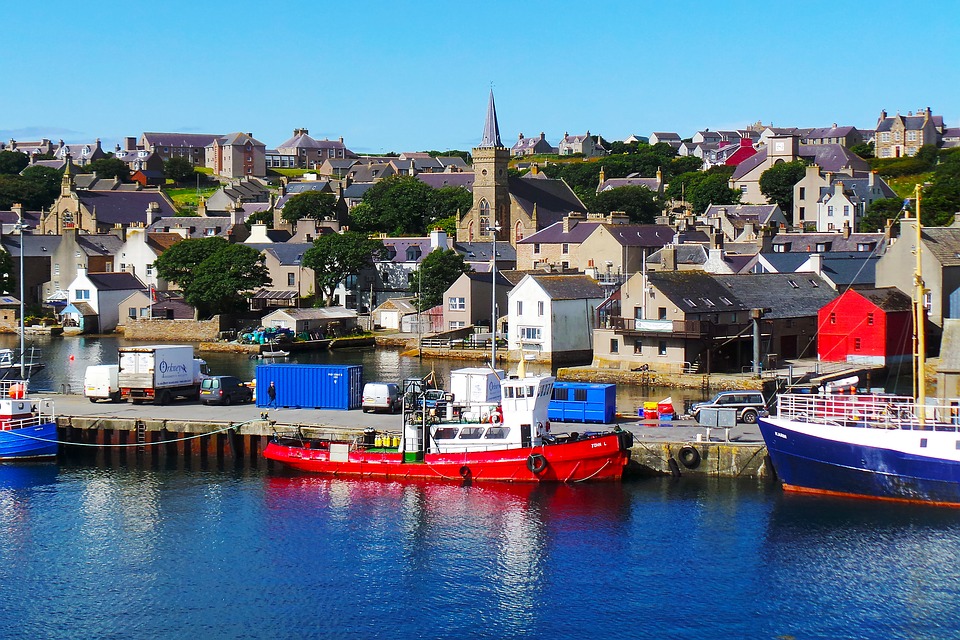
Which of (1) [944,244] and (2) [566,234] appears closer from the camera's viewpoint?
(1) [944,244]

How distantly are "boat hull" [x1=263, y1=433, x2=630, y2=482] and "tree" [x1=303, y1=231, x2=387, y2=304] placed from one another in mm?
52518

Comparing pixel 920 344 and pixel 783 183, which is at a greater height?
pixel 783 183

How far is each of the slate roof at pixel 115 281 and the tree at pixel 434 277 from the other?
80.4ft

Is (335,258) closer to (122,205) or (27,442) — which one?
(27,442)

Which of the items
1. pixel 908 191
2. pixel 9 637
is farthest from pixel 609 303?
pixel 908 191

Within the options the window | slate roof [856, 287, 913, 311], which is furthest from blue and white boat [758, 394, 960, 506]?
the window

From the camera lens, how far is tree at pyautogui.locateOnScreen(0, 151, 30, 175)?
18675cm

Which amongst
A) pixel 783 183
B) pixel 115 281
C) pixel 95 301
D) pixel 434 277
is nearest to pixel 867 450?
pixel 434 277

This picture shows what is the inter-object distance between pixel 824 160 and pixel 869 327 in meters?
91.7

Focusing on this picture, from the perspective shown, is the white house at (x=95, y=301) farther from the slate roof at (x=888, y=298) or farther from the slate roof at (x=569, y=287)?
the slate roof at (x=888, y=298)

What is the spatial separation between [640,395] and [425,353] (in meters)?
21.9

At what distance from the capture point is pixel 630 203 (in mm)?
128500

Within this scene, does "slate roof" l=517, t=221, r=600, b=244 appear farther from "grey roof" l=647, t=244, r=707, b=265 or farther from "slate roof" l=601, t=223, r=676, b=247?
"grey roof" l=647, t=244, r=707, b=265

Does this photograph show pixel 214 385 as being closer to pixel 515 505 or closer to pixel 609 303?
pixel 515 505
